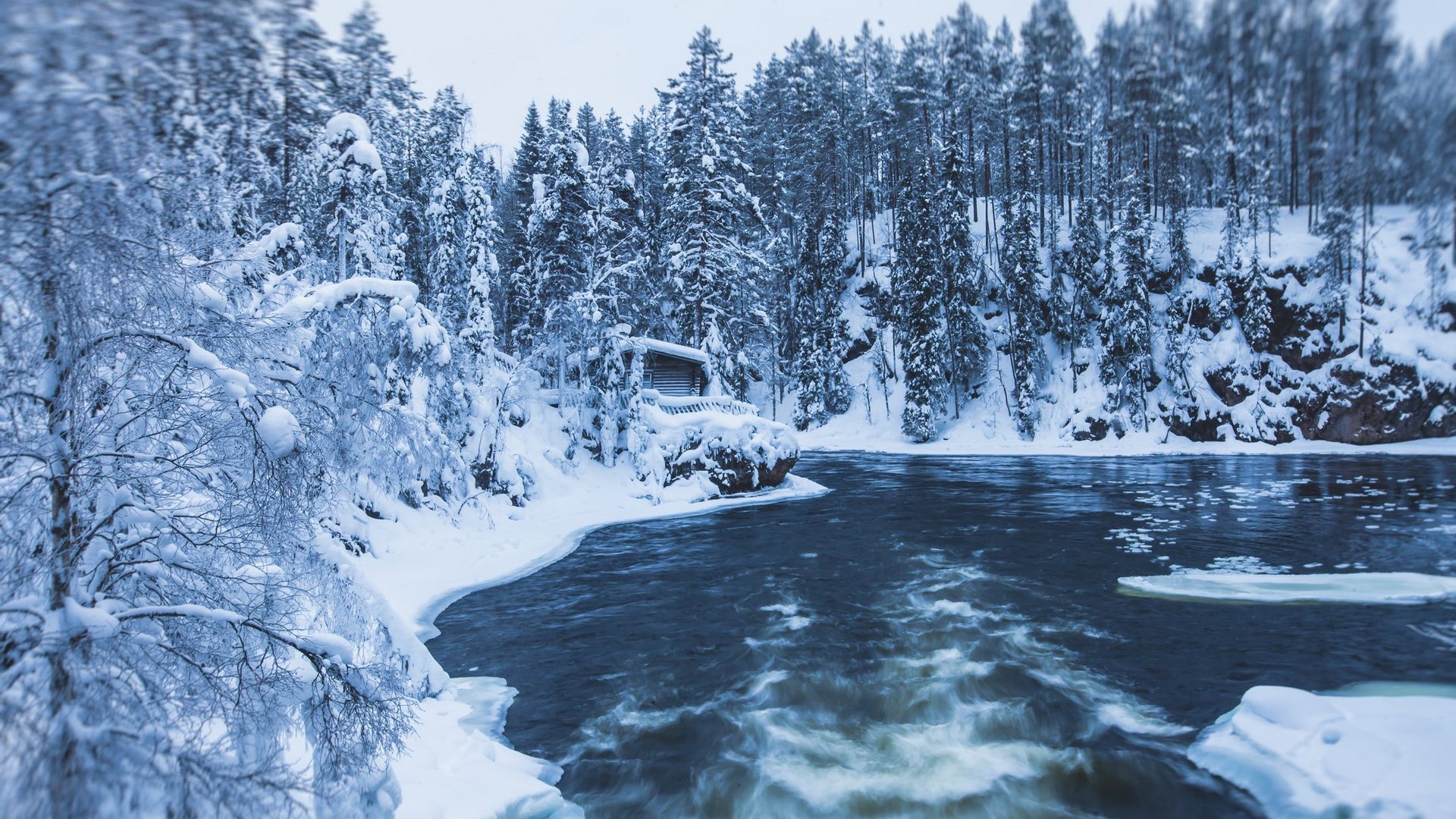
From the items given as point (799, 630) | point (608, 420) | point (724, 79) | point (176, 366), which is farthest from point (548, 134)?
point (176, 366)

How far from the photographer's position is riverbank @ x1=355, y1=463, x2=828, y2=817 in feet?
19.9

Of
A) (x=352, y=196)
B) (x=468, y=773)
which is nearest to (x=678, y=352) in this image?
(x=352, y=196)

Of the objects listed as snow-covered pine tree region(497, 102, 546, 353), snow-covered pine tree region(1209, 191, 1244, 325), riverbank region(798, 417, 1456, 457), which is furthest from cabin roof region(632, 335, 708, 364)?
snow-covered pine tree region(1209, 191, 1244, 325)

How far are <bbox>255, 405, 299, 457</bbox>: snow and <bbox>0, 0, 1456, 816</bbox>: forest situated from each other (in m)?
0.02

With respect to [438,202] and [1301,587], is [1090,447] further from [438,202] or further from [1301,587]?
[438,202]

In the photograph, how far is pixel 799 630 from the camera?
1066cm

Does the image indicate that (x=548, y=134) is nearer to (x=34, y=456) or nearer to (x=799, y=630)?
(x=799, y=630)

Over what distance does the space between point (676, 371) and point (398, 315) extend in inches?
934

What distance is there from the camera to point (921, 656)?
31.1 ft

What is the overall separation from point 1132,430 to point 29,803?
1865 inches

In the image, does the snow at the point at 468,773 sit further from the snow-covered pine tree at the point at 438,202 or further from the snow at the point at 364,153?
the snow-covered pine tree at the point at 438,202

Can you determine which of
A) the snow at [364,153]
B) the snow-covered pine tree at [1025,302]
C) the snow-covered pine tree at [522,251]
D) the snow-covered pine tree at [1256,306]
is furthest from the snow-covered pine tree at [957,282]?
the snow at [364,153]

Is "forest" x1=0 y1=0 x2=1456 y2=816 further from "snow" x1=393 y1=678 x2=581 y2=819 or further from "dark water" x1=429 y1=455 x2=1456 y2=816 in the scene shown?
"dark water" x1=429 y1=455 x2=1456 y2=816

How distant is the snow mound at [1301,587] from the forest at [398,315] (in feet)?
14.8
